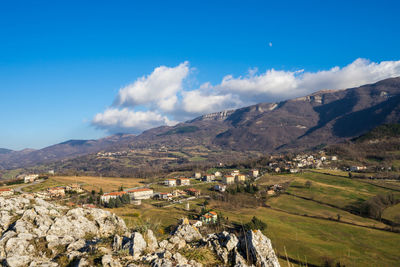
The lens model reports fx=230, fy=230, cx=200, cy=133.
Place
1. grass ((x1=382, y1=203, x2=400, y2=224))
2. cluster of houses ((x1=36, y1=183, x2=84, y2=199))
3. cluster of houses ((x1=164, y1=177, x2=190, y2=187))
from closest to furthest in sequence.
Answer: grass ((x1=382, y1=203, x2=400, y2=224)) < cluster of houses ((x1=36, y1=183, x2=84, y2=199)) < cluster of houses ((x1=164, y1=177, x2=190, y2=187))

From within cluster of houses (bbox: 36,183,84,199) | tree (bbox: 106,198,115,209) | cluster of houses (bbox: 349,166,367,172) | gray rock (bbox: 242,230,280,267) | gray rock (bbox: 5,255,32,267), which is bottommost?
cluster of houses (bbox: 349,166,367,172)

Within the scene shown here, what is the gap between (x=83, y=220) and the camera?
16141mm

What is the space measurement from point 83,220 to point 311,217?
66285 millimetres

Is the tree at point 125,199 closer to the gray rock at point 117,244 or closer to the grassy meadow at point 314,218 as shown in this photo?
the grassy meadow at point 314,218

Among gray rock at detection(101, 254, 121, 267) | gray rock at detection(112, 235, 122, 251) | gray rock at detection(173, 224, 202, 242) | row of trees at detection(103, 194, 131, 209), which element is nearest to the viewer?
gray rock at detection(101, 254, 121, 267)

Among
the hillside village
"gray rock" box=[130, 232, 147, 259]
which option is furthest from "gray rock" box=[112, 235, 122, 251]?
the hillside village

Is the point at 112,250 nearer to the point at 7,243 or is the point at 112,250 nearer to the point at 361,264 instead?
the point at 7,243

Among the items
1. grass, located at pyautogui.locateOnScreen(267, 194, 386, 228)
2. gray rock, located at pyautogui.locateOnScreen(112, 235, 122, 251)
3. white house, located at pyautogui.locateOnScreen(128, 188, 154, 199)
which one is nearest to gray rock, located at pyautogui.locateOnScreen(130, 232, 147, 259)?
gray rock, located at pyautogui.locateOnScreen(112, 235, 122, 251)

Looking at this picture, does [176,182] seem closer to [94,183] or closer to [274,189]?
[94,183]

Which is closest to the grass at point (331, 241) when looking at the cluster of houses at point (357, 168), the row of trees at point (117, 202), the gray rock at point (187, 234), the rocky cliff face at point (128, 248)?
the gray rock at point (187, 234)

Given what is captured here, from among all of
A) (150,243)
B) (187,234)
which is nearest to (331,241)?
(187,234)

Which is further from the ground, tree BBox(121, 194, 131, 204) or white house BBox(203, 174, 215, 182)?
tree BBox(121, 194, 131, 204)

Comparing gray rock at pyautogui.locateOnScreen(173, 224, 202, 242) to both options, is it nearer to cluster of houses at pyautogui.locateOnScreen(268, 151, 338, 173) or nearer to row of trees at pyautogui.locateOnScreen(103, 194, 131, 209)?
row of trees at pyautogui.locateOnScreen(103, 194, 131, 209)

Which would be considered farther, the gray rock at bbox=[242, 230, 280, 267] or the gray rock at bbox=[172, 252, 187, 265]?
the gray rock at bbox=[242, 230, 280, 267]
